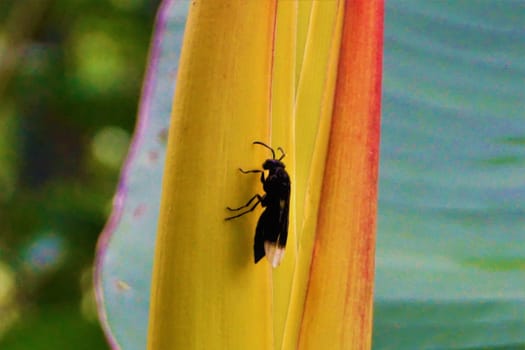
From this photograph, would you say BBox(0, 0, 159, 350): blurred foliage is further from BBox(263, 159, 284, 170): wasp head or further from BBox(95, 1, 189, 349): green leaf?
BBox(263, 159, 284, 170): wasp head

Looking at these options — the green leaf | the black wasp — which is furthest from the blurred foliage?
the black wasp

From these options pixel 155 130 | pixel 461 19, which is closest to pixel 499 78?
pixel 461 19

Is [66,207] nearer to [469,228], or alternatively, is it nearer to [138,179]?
[138,179]

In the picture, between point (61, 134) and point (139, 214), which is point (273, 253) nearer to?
point (139, 214)

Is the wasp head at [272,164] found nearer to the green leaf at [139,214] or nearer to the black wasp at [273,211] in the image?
the black wasp at [273,211]

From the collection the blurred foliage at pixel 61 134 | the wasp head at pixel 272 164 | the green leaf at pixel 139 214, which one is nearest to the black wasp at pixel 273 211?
the wasp head at pixel 272 164

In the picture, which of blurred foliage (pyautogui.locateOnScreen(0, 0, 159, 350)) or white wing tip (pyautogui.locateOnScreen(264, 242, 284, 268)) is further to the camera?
blurred foliage (pyautogui.locateOnScreen(0, 0, 159, 350))

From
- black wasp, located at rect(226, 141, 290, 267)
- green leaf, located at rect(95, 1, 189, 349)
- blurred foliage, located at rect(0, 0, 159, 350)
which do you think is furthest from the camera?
blurred foliage, located at rect(0, 0, 159, 350)
